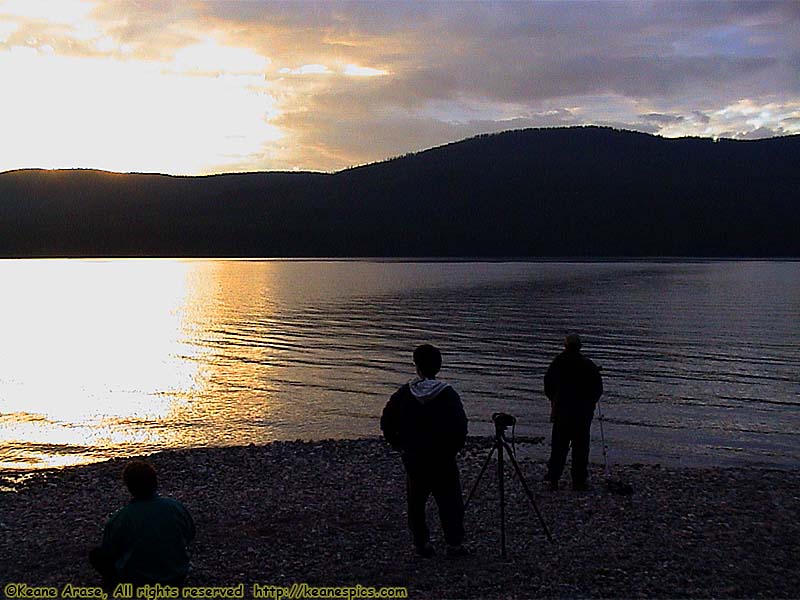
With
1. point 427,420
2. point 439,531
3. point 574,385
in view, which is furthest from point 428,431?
point 574,385

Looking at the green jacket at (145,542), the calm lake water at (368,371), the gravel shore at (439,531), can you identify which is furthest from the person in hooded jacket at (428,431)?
the calm lake water at (368,371)

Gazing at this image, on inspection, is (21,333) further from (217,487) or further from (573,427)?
(573,427)

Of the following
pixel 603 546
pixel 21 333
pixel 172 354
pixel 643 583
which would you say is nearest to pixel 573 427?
pixel 603 546

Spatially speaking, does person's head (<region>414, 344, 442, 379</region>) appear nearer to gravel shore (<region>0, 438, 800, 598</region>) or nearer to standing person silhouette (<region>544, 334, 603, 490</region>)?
gravel shore (<region>0, 438, 800, 598</region>)

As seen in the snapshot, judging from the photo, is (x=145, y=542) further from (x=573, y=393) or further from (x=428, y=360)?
(x=573, y=393)

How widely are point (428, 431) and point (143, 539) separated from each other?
2965mm

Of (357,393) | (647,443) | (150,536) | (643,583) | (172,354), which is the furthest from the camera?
(172,354)

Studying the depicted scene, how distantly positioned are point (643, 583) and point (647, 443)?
1082 centimetres

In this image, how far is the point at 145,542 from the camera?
719 cm

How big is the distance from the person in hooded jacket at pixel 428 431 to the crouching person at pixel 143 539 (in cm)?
241

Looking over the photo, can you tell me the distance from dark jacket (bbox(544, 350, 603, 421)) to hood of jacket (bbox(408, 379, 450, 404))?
371 cm

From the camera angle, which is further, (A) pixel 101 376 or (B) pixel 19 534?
(A) pixel 101 376

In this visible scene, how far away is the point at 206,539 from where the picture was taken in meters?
10.2

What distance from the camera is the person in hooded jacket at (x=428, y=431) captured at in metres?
8.20
